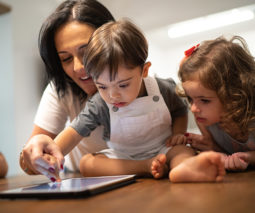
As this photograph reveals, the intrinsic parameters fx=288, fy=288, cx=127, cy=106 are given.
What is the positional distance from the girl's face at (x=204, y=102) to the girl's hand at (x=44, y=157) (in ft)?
1.46

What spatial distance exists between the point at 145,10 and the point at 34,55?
974mm

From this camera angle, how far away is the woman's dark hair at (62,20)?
3.44 ft

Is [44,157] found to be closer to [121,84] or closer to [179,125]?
[121,84]

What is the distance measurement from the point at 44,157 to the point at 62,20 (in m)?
0.56

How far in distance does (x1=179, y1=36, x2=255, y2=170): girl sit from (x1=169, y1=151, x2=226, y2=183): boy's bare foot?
0.25 metres

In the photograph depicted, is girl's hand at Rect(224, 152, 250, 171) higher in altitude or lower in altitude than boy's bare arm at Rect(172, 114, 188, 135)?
lower

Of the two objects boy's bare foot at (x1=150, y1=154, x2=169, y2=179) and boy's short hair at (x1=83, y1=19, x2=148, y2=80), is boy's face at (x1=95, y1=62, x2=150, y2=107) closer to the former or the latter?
boy's short hair at (x1=83, y1=19, x2=148, y2=80)

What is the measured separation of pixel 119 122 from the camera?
0.95 metres

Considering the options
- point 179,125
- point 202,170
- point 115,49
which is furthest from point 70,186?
point 179,125

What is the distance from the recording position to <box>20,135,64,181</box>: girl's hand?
698 mm

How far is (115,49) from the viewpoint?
2.58 ft

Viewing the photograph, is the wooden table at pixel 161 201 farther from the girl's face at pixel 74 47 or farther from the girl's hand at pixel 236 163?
the girl's face at pixel 74 47

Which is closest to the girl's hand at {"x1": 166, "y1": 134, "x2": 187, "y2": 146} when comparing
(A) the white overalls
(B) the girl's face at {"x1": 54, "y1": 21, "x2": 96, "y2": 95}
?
(A) the white overalls

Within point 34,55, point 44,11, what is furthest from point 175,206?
point 44,11
